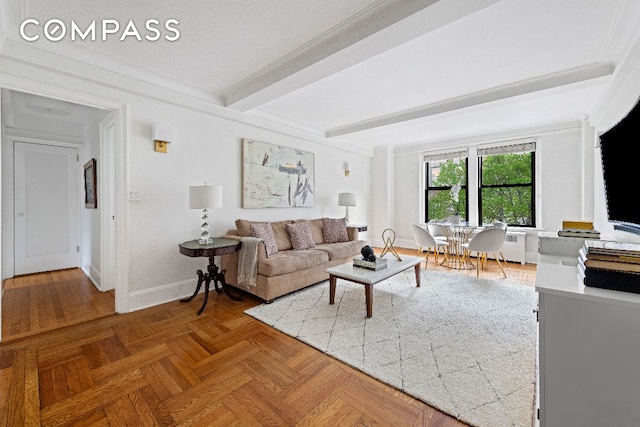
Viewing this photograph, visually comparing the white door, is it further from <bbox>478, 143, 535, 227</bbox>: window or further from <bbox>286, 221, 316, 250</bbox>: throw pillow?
<bbox>478, 143, 535, 227</bbox>: window

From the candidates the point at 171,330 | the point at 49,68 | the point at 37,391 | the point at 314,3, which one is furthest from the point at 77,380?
the point at 314,3

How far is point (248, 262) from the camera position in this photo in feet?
10.4

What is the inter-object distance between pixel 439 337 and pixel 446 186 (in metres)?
4.56

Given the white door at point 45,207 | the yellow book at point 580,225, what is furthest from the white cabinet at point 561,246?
the white door at point 45,207

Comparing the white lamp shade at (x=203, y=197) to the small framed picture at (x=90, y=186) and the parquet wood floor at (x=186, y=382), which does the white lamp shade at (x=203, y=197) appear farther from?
the small framed picture at (x=90, y=186)

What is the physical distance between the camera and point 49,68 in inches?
96.0

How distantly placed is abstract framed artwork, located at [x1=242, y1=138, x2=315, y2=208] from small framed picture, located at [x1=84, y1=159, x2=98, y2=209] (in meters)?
2.02

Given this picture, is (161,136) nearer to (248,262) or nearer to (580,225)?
(248,262)

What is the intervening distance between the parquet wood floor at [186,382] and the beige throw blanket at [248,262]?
2.17ft

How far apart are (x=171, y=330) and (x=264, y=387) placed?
1250 millimetres

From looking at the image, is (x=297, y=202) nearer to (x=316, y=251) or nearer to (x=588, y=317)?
(x=316, y=251)

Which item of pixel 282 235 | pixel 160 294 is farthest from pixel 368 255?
pixel 160 294

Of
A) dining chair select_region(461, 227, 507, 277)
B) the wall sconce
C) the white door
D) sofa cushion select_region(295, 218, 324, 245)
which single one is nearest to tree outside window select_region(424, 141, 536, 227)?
dining chair select_region(461, 227, 507, 277)

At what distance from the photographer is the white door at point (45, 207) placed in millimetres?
4238
